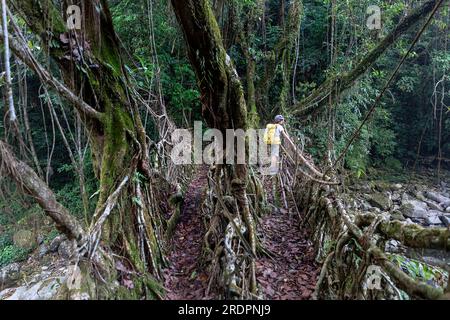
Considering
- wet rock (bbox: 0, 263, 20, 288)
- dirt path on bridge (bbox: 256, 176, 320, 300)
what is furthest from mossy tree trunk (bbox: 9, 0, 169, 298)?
wet rock (bbox: 0, 263, 20, 288)

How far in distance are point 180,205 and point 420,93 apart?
9.34 m

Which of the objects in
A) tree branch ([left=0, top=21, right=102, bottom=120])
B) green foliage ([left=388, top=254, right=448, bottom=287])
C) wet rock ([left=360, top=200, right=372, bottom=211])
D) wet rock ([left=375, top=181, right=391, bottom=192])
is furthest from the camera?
wet rock ([left=375, top=181, right=391, bottom=192])

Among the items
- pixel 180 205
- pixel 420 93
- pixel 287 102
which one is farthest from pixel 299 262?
pixel 420 93

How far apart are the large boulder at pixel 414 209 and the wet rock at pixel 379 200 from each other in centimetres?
51

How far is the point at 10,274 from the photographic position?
7559 millimetres

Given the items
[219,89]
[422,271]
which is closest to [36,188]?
[219,89]

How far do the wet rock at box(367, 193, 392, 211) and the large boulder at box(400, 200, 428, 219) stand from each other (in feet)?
1.66

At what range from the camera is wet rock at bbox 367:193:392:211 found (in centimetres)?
884

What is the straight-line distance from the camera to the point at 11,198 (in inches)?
84.7

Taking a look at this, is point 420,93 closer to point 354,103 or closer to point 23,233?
point 354,103

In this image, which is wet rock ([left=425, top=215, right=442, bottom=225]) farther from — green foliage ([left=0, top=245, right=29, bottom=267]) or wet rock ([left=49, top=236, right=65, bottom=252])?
green foliage ([left=0, top=245, right=29, bottom=267])

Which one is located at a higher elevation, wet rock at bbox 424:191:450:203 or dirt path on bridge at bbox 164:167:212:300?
dirt path on bridge at bbox 164:167:212:300

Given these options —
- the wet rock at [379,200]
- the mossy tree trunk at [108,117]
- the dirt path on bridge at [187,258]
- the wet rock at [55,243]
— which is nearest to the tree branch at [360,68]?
the dirt path on bridge at [187,258]

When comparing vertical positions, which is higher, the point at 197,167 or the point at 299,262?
the point at 197,167
